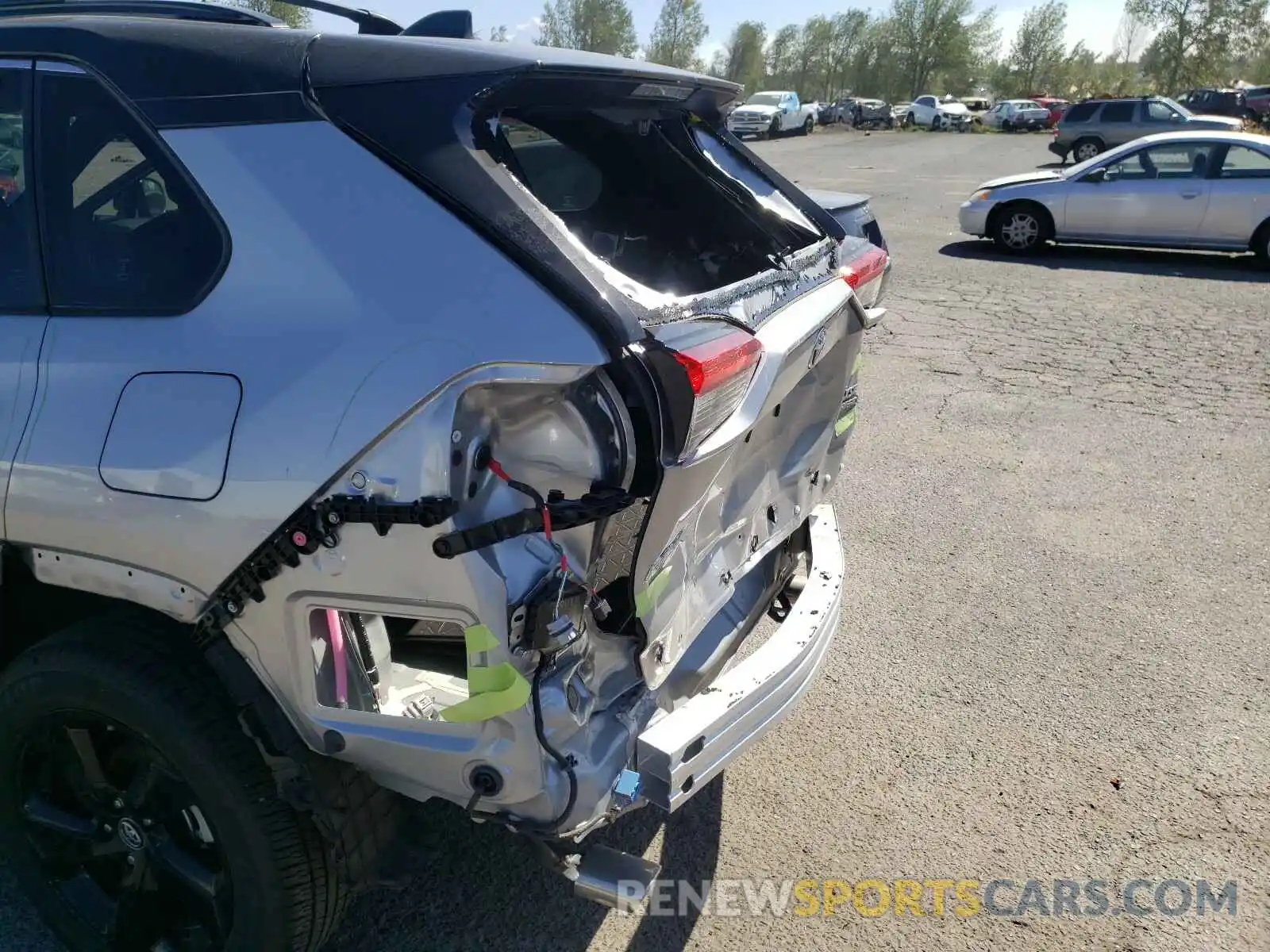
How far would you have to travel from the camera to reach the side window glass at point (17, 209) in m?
2.22

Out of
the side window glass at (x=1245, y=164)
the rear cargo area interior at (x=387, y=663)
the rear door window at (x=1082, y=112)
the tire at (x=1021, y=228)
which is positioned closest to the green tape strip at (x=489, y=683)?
the rear cargo area interior at (x=387, y=663)

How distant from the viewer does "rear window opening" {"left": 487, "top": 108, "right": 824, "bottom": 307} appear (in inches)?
117

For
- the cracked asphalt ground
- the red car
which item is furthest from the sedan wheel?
the red car

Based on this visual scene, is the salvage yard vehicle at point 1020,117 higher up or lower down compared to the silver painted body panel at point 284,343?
higher up

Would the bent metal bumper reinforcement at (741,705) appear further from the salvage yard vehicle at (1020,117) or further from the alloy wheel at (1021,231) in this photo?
the salvage yard vehicle at (1020,117)

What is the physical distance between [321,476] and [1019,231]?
42.7 feet

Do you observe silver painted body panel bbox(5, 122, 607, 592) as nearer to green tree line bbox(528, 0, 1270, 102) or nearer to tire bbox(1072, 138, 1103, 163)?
tire bbox(1072, 138, 1103, 163)

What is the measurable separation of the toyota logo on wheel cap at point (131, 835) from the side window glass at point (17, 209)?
123 cm

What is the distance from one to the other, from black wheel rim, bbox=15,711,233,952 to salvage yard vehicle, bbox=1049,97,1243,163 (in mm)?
30398

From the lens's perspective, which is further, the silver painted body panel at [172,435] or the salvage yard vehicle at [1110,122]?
the salvage yard vehicle at [1110,122]

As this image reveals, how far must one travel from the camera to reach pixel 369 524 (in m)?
1.82

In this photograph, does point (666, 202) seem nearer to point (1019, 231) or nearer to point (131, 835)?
point (131, 835)

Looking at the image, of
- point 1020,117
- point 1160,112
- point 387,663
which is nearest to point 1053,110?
point 1020,117

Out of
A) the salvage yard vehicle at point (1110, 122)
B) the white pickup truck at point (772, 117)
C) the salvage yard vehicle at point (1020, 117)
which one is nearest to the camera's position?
the salvage yard vehicle at point (1110, 122)
